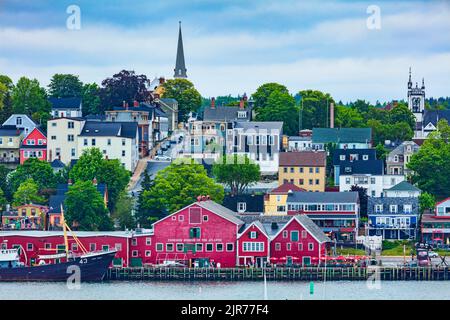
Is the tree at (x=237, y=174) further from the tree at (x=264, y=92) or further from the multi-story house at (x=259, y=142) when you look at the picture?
the tree at (x=264, y=92)

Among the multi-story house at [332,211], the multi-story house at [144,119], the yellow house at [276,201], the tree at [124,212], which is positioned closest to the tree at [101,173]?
the tree at [124,212]

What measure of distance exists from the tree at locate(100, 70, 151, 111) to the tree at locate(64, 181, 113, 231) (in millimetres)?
25420

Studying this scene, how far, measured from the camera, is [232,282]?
5184 cm

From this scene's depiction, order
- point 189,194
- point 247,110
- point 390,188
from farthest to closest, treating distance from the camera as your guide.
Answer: point 247,110
point 390,188
point 189,194

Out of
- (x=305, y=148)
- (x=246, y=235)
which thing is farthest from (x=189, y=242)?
(x=305, y=148)

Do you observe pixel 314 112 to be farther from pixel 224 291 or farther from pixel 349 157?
pixel 224 291

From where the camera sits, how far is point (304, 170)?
231 ft

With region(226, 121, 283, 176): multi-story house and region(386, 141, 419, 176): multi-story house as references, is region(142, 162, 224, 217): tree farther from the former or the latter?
region(386, 141, 419, 176): multi-story house

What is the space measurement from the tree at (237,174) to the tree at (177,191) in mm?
5228

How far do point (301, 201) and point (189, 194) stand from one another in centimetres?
492

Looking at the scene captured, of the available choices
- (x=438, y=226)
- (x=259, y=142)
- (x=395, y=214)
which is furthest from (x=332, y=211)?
(x=259, y=142)

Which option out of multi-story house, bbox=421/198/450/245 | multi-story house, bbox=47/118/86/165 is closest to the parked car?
multi-story house, bbox=47/118/86/165

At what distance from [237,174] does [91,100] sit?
2321 cm
